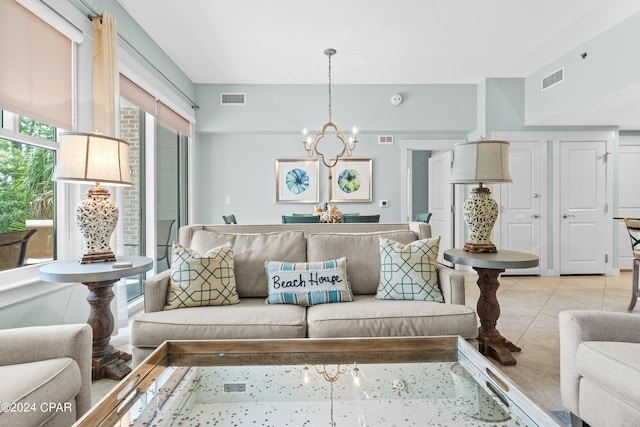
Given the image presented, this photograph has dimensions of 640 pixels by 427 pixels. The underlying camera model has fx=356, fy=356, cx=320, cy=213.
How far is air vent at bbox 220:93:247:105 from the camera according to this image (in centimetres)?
507

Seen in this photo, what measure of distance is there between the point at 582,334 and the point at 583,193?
4.47m

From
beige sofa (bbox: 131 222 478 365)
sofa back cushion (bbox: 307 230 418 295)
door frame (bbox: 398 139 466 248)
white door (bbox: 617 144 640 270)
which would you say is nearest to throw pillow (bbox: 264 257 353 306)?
beige sofa (bbox: 131 222 478 365)

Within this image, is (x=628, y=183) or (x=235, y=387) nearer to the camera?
(x=235, y=387)

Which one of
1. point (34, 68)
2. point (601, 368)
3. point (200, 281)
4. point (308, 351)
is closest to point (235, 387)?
Result: point (308, 351)

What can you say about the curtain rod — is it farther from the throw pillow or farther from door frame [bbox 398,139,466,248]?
door frame [bbox 398,139,466,248]

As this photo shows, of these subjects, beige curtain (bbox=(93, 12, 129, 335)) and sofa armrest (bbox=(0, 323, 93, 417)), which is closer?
sofa armrest (bbox=(0, 323, 93, 417))

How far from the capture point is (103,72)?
2.65 metres

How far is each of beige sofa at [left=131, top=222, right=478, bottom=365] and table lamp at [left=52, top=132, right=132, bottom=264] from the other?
0.45 meters

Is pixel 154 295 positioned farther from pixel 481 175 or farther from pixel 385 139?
pixel 385 139

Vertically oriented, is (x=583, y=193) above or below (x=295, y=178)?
below

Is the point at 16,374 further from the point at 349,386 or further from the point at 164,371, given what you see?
the point at 349,386

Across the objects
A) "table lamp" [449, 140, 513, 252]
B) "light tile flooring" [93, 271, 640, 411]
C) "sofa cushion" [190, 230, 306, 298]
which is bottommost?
"light tile flooring" [93, 271, 640, 411]

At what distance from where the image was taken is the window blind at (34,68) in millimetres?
1985

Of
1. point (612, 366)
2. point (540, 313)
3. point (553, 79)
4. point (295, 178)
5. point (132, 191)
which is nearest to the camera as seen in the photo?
point (612, 366)
